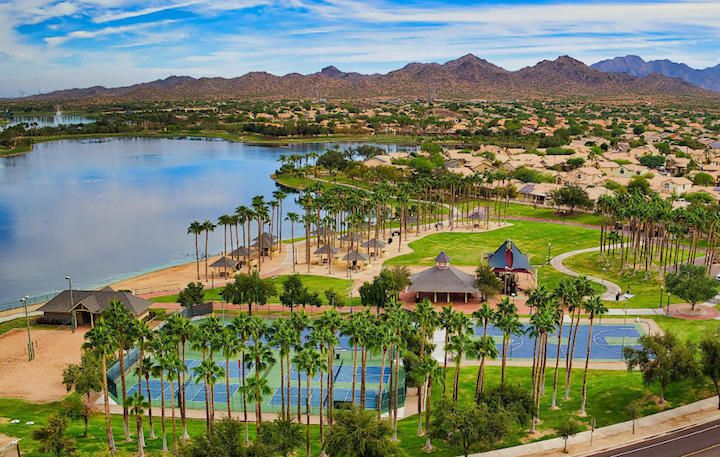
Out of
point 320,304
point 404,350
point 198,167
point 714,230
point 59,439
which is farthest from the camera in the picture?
point 198,167

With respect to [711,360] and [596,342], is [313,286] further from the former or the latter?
[711,360]

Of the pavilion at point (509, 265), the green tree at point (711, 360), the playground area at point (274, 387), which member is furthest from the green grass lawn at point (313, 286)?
the green tree at point (711, 360)

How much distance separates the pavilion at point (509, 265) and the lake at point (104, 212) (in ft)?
151

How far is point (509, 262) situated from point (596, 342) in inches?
717

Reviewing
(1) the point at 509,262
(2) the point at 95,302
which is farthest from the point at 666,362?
(2) the point at 95,302

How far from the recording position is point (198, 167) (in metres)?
190

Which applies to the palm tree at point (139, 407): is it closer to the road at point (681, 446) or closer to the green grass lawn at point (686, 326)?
the road at point (681, 446)

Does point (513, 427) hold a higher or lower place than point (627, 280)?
lower

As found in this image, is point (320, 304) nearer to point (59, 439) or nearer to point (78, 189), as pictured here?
point (59, 439)

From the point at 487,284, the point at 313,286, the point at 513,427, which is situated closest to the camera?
the point at 513,427

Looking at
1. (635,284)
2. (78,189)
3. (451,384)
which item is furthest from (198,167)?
(451,384)

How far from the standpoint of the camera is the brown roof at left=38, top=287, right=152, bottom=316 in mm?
65562

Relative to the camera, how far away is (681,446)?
4116 centimetres

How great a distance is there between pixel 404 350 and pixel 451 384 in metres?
5.68
